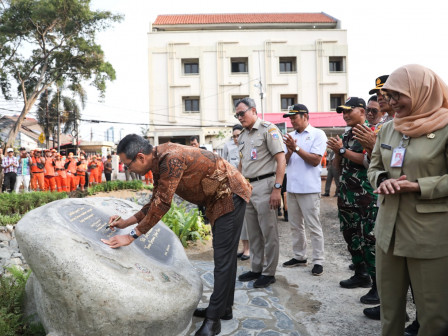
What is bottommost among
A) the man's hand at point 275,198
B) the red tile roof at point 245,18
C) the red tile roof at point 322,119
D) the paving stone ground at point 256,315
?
the paving stone ground at point 256,315

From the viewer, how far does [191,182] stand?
8.62 feet

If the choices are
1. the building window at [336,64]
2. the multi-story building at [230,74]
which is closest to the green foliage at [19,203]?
the multi-story building at [230,74]

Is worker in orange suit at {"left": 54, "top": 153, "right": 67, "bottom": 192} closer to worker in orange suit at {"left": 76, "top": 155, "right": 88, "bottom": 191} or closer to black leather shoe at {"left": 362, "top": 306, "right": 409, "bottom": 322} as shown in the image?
worker in orange suit at {"left": 76, "top": 155, "right": 88, "bottom": 191}

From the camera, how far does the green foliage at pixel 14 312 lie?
2494 mm

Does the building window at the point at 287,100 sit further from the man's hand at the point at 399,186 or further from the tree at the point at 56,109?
the man's hand at the point at 399,186

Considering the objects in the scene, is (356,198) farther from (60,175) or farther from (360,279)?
(60,175)

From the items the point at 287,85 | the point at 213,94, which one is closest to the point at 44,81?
the point at 213,94

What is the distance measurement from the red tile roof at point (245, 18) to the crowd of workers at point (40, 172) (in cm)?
1738

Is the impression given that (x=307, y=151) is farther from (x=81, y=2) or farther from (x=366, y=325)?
(x=81, y=2)

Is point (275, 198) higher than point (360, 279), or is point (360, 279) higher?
point (275, 198)

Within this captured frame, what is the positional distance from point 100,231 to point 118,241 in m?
0.28

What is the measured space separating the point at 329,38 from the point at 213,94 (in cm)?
941

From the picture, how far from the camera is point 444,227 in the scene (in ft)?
6.12

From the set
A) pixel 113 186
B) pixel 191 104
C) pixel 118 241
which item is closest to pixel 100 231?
pixel 118 241
